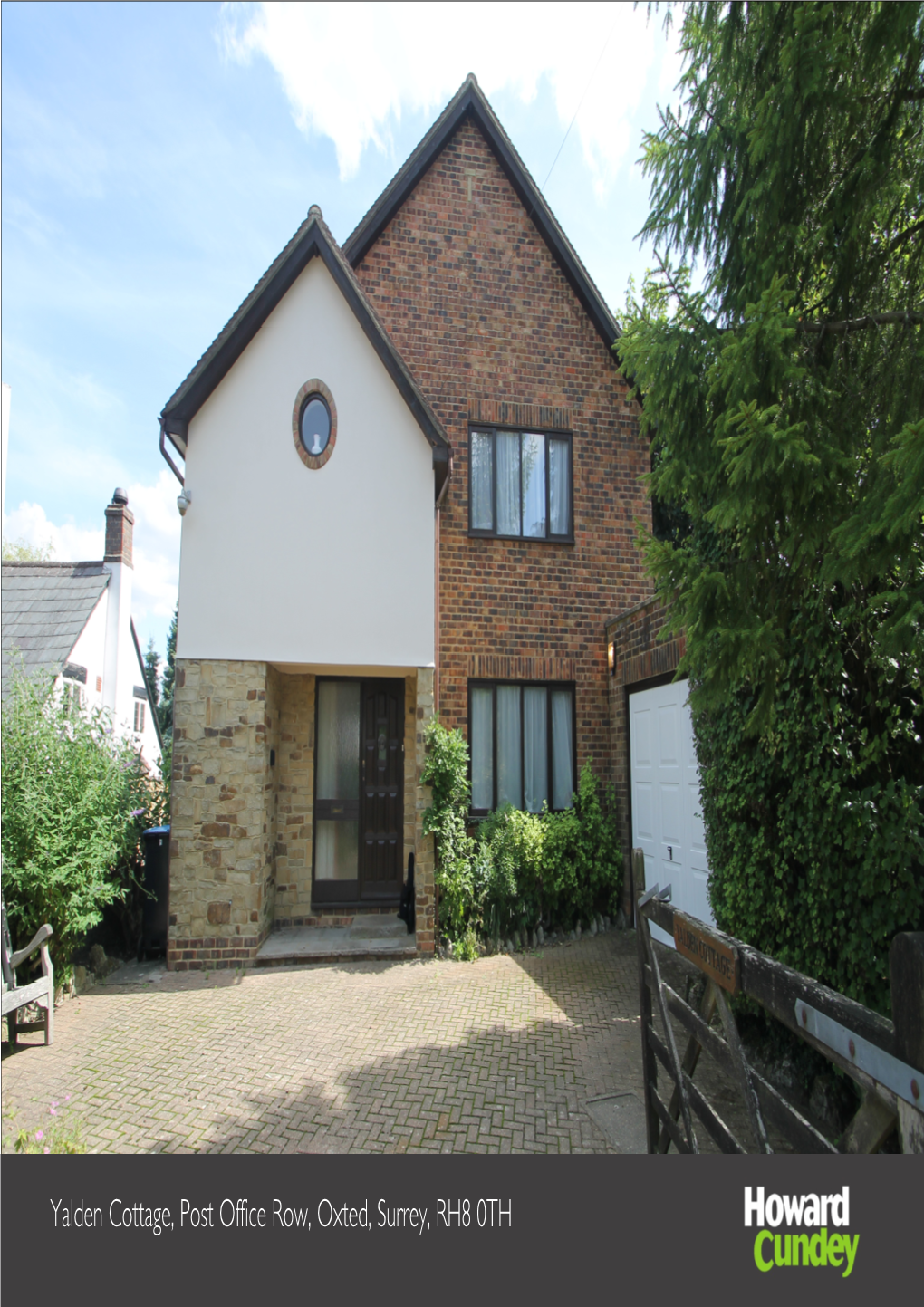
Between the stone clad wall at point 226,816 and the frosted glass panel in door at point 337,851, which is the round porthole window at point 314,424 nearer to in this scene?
the stone clad wall at point 226,816

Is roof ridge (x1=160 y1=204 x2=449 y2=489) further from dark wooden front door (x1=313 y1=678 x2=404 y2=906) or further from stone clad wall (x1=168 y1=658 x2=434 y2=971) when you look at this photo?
dark wooden front door (x1=313 y1=678 x2=404 y2=906)

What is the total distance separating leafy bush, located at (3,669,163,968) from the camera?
578cm

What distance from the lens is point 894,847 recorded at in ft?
11.9

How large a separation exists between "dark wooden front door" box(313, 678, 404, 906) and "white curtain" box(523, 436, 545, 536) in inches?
110

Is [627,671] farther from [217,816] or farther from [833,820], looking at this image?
[217,816]

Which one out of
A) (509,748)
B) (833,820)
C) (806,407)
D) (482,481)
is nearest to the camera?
(806,407)

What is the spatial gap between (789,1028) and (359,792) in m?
6.92

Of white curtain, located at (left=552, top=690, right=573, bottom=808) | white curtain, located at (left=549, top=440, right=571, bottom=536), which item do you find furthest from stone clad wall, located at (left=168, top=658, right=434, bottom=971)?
white curtain, located at (left=549, top=440, right=571, bottom=536)

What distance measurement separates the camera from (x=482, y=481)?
9156 mm
